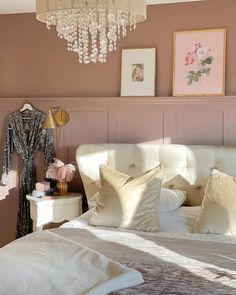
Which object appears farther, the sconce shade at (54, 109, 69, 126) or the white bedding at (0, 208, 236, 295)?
the sconce shade at (54, 109, 69, 126)

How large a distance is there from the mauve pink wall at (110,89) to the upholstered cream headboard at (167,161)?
171 mm

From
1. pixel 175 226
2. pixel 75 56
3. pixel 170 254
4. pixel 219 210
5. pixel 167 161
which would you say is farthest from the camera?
pixel 75 56

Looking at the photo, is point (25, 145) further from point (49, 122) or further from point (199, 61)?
point (199, 61)

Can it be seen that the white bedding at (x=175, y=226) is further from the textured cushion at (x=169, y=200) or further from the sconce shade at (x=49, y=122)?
the sconce shade at (x=49, y=122)

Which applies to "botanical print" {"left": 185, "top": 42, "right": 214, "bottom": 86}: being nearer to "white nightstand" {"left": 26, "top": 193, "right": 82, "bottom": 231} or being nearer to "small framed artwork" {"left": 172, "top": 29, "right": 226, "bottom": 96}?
"small framed artwork" {"left": 172, "top": 29, "right": 226, "bottom": 96}

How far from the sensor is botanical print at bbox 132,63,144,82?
3.91 meters

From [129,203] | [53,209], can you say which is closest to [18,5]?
[53,209]

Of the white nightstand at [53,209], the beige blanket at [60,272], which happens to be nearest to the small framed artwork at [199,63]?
the white nightstand at [53,209]

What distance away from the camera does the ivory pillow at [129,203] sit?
10.1 ft

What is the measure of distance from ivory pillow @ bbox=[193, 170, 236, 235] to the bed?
6 cm

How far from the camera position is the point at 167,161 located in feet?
12.2

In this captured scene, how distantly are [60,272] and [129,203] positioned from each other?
1.14 m

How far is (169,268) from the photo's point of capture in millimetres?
2234

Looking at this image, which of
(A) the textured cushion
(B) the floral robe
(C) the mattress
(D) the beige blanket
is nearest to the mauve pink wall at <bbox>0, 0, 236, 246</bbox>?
(B) the floral robe
